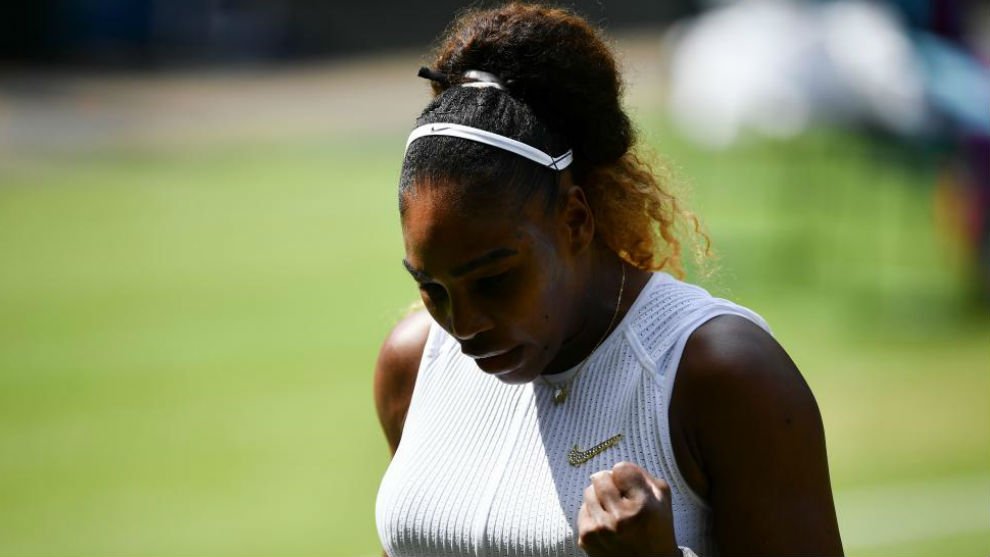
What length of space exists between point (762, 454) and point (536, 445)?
18.1 inches

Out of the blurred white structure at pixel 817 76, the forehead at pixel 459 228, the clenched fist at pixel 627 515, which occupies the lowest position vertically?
the blurred white structure at pixel 817 76

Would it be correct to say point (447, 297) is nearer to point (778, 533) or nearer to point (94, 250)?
point (778, 533)

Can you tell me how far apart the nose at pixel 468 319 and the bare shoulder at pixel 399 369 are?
16.1 inches

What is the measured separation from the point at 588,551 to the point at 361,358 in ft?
24.1

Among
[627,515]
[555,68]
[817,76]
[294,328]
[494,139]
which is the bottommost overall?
[294,328]

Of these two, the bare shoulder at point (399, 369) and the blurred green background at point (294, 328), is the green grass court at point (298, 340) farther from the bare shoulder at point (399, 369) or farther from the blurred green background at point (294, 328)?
the bare shoulder at point (399, 369)

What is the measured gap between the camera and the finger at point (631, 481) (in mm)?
2062

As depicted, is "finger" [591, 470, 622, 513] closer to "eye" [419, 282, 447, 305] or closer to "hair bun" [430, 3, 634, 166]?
"eye" [419, 282, 447, 305]

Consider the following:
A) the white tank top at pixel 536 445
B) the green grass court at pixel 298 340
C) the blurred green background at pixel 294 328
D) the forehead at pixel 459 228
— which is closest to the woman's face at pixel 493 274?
the forehead at pixel 459 228

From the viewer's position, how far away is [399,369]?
2824mm

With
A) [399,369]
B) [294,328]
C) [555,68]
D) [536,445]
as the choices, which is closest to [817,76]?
[294,328]

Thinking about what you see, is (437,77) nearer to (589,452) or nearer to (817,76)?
(589,452)

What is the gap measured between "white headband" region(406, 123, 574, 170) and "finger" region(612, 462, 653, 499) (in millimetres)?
611

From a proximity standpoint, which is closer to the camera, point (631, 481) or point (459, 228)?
point (631, 481)
